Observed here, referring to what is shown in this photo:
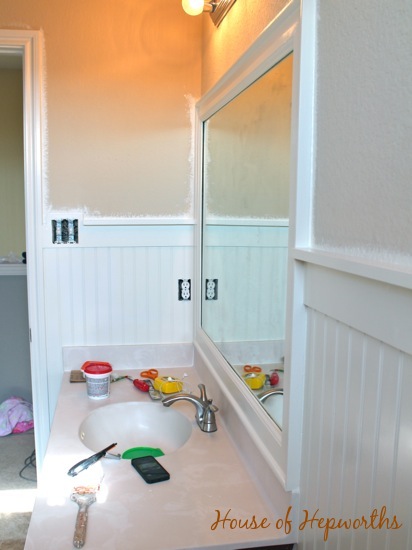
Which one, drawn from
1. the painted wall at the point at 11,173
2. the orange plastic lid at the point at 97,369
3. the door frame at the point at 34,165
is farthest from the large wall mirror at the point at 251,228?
the painted wall at the point at 11,173

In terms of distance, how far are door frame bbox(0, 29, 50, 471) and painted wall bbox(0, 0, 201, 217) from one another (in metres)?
0.03

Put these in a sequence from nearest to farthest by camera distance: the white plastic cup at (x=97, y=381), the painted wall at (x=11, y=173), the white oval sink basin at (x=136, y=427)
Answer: the white oval sink basin at (x=136, y=427) → the white plastic cup at (x=97, y=381) → the painted wall at (x=11, y=173)

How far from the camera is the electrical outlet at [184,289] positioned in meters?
2.17

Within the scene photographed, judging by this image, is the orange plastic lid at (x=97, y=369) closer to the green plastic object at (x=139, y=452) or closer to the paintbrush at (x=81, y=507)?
the green plastic object at (x=139, y=452)

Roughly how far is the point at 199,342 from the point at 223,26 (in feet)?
3.70

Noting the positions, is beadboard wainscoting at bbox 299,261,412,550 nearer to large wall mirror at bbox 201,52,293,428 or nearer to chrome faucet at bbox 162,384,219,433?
Answer: large wall mirror at bbox 201,52,293,428

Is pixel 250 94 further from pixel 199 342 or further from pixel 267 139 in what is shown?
pixel 199 342

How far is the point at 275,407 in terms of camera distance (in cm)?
117

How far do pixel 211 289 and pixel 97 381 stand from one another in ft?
1.69

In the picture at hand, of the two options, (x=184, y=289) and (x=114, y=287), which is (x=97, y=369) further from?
(x=184, y=289)

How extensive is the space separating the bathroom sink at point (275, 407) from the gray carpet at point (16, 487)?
144 centimetres

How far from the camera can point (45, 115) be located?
1994 millimetres

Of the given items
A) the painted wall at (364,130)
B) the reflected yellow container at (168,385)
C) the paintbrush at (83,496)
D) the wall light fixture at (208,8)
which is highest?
the wall light fixture at (208,8)

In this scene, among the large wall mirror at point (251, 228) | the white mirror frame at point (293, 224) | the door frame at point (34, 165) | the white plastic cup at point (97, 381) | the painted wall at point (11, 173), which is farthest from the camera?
the painted wall at point (11, 173)
